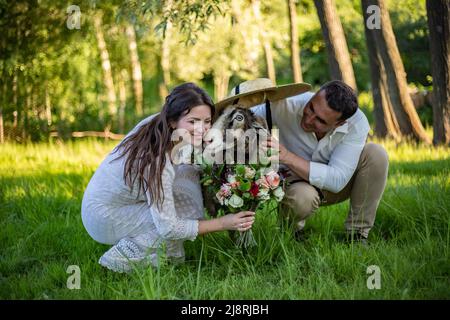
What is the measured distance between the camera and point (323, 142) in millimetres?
3678

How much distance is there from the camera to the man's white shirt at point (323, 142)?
346 centimetres

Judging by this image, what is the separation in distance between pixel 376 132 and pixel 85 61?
450cm

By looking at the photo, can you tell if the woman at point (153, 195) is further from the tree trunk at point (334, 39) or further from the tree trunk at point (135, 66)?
the tree trunk at point (135, 66)

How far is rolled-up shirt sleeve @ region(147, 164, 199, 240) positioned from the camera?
9.76 feet

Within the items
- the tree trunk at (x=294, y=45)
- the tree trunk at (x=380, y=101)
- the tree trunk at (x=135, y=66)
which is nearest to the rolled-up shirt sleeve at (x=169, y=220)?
the tree trunk at (x=380, y=101)

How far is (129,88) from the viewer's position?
1429cm

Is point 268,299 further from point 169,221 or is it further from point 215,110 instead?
point 215,110

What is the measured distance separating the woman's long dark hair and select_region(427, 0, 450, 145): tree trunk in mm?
3637

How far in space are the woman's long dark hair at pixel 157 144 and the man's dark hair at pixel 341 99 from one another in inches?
29.3

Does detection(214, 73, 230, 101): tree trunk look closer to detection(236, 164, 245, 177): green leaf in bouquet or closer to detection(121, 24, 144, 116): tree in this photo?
detection(121, 24, 144, 116): tree

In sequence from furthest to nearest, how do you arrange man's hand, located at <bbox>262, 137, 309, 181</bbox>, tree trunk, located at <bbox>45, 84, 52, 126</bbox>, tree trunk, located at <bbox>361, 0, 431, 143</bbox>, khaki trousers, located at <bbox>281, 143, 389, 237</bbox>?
tree trunk, located at <bbox>45, 84, 52, 126</bbox>
tree trunk, located at <bbox>361, 0, 431, 143</bbox>
khaki trousers, located at <bbox>281, 143, 389, 237</bbox>
man's hand, located at <bbox>262, 137, 309, 181</bbox>

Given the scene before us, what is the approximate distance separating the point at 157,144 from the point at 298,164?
2.83 feet

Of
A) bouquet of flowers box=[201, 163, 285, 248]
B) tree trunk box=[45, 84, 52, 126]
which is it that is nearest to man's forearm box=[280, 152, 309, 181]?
bouquet of flowers box=[201, 163, 285, 248]

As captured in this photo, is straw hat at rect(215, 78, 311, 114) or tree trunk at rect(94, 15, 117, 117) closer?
straw hat at rect(215, 78, 311, 114)
